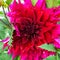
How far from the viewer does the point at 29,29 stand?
342 millimetres

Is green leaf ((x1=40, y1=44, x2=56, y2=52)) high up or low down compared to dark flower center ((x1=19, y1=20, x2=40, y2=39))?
down

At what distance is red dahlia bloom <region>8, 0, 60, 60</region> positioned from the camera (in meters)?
0.33

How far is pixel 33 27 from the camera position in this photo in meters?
0.35

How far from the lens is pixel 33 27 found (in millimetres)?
345

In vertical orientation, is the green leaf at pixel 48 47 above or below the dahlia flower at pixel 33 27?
below

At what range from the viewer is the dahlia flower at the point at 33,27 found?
0.33 m

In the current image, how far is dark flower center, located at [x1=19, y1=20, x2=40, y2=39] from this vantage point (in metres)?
0.34

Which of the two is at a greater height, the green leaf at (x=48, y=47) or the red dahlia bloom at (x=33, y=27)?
the red dahlia bloom at (x=33, y=27)

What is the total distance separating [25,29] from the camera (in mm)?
341

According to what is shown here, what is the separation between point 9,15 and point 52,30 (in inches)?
2.9

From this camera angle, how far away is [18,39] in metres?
0.35

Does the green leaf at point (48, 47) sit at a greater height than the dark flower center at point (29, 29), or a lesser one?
lesser

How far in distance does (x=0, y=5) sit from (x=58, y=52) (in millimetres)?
114

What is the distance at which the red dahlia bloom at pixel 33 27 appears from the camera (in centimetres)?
33
